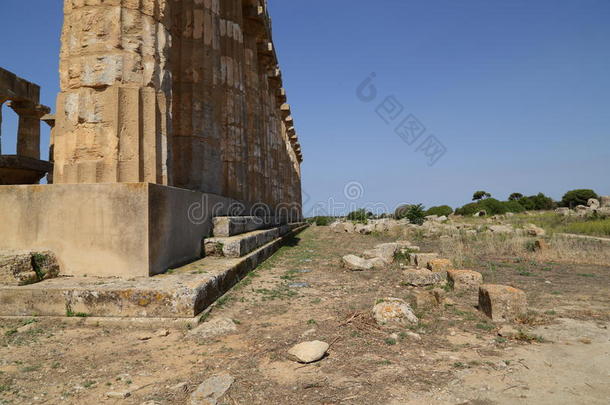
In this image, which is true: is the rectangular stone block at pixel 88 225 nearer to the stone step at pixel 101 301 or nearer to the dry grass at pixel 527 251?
the stone step at pixel 101 301

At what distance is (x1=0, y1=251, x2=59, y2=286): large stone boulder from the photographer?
12.1 feet

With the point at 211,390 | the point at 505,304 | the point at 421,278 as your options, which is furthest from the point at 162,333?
the point at 421,278

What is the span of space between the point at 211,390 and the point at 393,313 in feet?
6.40

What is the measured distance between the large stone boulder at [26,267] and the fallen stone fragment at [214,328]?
1935mm

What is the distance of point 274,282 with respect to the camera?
5.72m

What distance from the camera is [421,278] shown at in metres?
5.53

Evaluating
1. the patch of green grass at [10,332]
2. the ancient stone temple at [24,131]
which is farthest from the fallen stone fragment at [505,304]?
the ancient stone temple at [24,131]

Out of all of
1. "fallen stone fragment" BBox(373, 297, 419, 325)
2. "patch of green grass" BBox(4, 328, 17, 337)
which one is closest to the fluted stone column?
"patch of green grass" BBox(4, 328, 17, 337)

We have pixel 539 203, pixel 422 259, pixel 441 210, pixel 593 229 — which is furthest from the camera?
pixel 539 203

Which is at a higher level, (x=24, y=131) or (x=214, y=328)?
(x=24, y=131)

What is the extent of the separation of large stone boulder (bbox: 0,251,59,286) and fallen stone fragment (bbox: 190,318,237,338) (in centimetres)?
194

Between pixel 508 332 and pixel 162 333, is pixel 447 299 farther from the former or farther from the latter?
pixel 162 333

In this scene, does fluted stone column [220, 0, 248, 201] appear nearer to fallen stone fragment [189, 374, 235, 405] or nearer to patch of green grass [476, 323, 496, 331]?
patch of green grass [476, 323, 496, 331]

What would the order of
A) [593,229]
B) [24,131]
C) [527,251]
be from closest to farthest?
1. [527,251]
2. [593,229]
3. [24,131]
